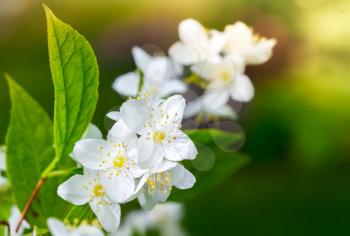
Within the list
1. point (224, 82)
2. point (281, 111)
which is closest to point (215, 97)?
point (224, 82)

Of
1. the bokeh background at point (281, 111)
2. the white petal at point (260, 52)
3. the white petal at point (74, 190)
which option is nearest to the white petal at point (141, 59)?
the white petal at point (260, 52)

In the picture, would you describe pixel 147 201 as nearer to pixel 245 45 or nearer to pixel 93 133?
pixel 93 133

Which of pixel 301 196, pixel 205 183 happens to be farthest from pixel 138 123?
pixel 301 196

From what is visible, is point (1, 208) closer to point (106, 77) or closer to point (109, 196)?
point (109, 196)

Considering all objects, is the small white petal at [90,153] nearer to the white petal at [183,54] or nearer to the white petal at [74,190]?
the white petal at [74,190]

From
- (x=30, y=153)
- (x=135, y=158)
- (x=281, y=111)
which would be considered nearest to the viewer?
(x=135, y=158)

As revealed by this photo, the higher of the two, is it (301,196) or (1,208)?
(1,208)
